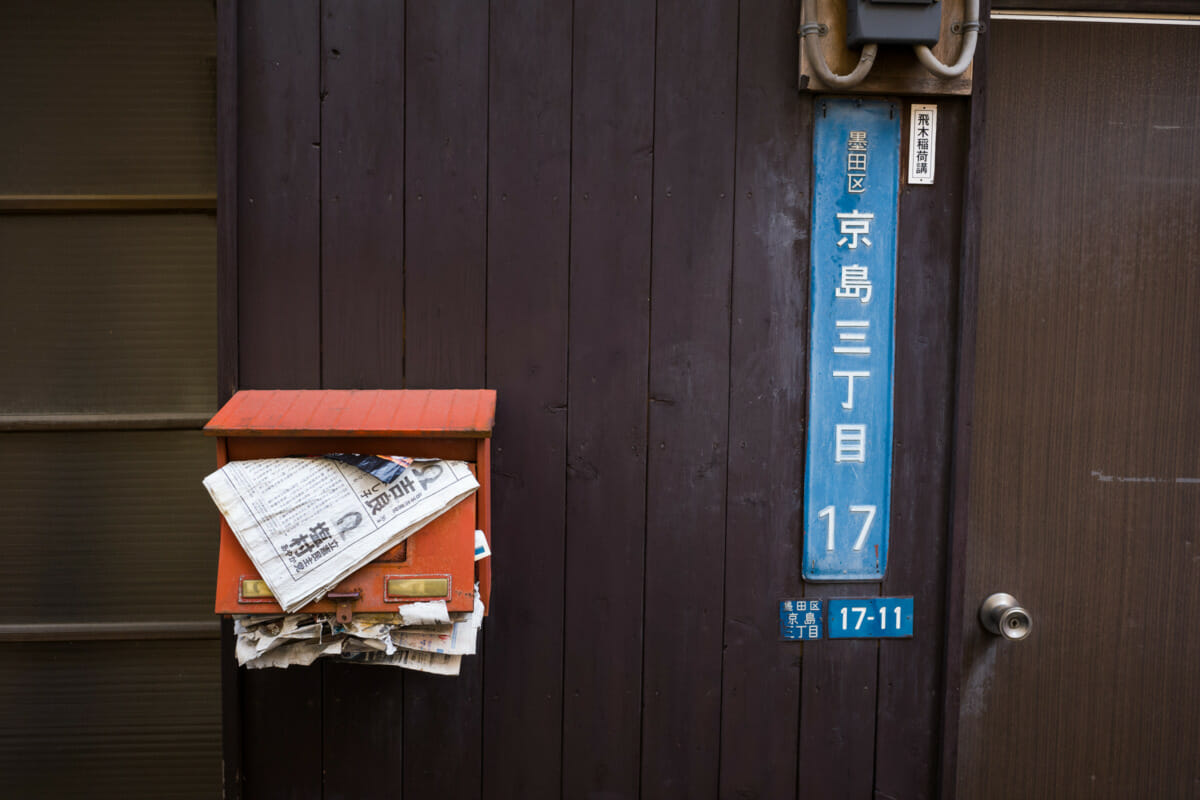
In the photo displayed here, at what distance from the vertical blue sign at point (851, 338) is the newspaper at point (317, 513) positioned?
940 millimetres

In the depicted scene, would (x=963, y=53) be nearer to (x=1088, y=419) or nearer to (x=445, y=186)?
(x=1088, y=419)

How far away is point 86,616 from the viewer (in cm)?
188

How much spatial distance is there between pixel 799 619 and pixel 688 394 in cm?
67

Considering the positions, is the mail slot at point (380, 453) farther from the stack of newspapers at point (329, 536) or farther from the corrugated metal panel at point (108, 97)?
the corrugated metal panel at point (108, 97)

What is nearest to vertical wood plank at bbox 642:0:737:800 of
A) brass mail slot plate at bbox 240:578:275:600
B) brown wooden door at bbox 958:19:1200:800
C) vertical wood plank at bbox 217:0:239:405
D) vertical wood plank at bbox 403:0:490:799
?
vertical wood plank at bbox 403:0:490:799

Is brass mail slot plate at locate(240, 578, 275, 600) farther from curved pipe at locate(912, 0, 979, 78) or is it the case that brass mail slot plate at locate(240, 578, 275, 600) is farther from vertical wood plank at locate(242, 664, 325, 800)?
curved pipe at locate(912, 0, 979, 78)

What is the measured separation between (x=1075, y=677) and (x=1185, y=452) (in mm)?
715

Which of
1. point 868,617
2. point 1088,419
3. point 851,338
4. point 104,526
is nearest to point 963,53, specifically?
point 851,338

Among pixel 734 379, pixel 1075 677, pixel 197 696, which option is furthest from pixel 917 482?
pixel 197 696

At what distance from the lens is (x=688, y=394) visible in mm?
1760

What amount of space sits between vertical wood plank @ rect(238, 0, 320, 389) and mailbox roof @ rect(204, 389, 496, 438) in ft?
0.42

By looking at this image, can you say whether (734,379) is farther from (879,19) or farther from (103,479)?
(103,479)

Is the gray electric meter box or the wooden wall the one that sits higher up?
the gray electric meter box

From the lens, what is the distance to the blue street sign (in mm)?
1785
